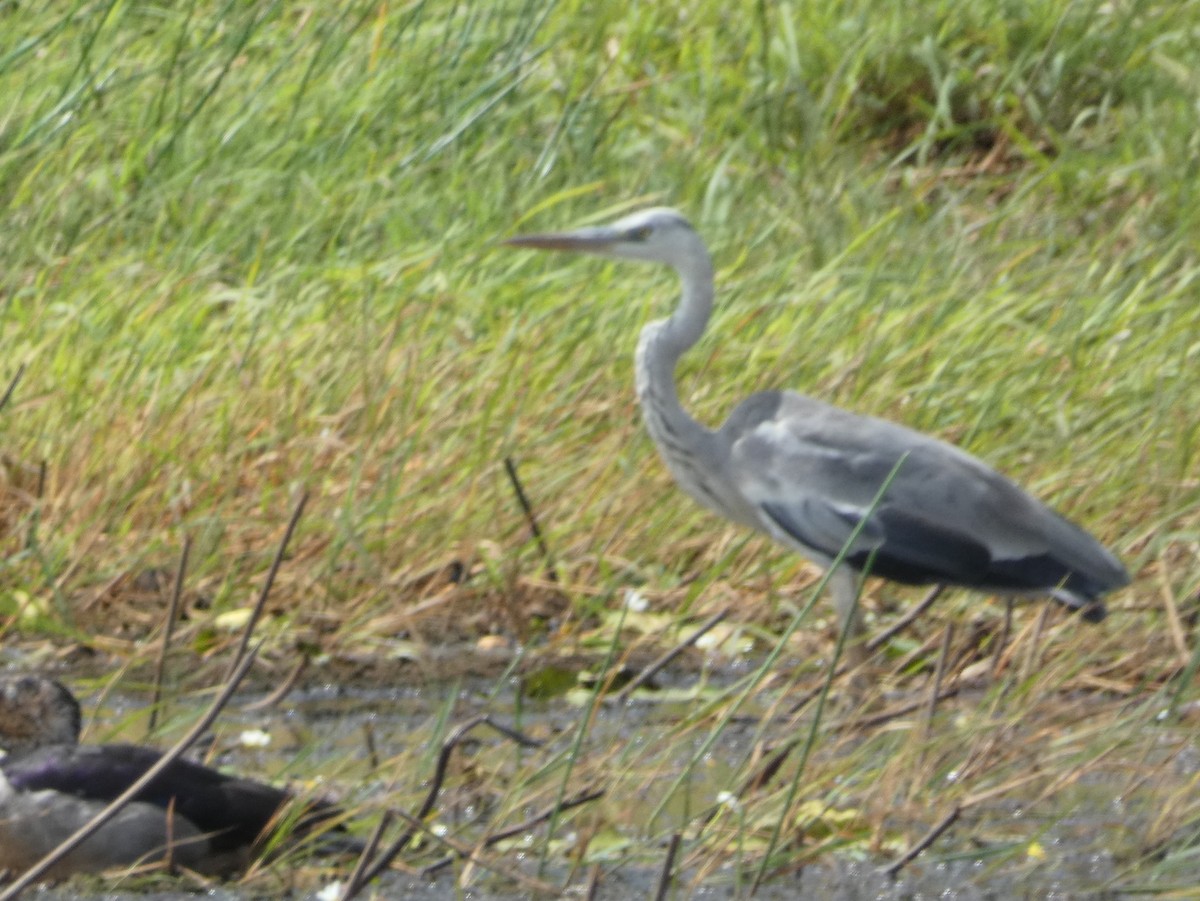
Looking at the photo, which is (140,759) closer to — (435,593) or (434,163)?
(435,593)

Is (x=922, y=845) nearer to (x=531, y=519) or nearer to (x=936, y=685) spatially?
(x=936, y=685)

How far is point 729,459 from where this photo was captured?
16.5ft

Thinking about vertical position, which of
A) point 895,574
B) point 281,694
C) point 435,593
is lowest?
point 435,593

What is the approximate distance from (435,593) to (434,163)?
7.36 feet

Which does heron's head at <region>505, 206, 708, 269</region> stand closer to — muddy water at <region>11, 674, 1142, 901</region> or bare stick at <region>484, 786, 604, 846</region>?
muddy water at <region>11, 674, 1142, 901</region>

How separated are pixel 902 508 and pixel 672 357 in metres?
0.72

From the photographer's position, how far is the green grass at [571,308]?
531 cm

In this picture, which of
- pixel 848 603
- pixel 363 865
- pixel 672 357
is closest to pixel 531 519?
pixel 672 357

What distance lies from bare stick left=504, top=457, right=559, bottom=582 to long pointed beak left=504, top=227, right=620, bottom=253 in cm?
49

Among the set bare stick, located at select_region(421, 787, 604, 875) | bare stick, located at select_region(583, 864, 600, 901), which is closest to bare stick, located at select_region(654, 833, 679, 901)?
bare stick, located at select_region(583, 864, 600, 901)

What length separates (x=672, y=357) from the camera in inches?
206

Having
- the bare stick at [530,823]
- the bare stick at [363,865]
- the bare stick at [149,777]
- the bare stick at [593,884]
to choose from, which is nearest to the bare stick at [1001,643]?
the bare stick at [530,823]

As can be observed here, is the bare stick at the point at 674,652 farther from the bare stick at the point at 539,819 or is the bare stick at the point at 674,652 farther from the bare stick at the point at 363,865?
the bare stick at the point at 363,865

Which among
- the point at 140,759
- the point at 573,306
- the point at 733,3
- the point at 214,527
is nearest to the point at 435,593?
the point at 214,527
